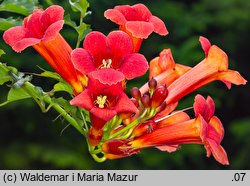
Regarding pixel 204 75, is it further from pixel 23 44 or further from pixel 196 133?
pixel 23 44

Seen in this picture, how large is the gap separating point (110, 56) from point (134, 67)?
12 cm

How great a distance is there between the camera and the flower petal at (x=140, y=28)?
1795mm

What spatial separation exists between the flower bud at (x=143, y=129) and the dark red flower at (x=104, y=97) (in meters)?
0.17

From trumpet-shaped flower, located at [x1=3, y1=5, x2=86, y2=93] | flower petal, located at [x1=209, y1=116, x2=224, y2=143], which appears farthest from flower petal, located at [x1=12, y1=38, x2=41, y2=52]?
flower petal, located at [x1=209, y1=116, x2=224, y2=143]

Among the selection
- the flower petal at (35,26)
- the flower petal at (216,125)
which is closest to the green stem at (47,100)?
the flower petal at (35,26)

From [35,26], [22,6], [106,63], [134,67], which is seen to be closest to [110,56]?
[106,63]

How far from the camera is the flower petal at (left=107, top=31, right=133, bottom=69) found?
1720 millimetres

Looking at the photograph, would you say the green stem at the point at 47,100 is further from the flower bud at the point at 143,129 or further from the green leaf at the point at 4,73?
the flower bud at the point at 143,129

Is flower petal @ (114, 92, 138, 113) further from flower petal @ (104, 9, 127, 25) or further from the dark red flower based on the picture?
flower petal @ (104, 9, 127, 25)

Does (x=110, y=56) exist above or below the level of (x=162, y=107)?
above

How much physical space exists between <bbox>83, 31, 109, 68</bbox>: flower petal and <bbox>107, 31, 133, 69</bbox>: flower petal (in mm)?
16

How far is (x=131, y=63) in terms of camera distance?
5.56 ft

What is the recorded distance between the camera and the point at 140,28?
1.81 meters

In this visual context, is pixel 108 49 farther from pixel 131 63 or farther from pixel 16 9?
pixel 16 9
